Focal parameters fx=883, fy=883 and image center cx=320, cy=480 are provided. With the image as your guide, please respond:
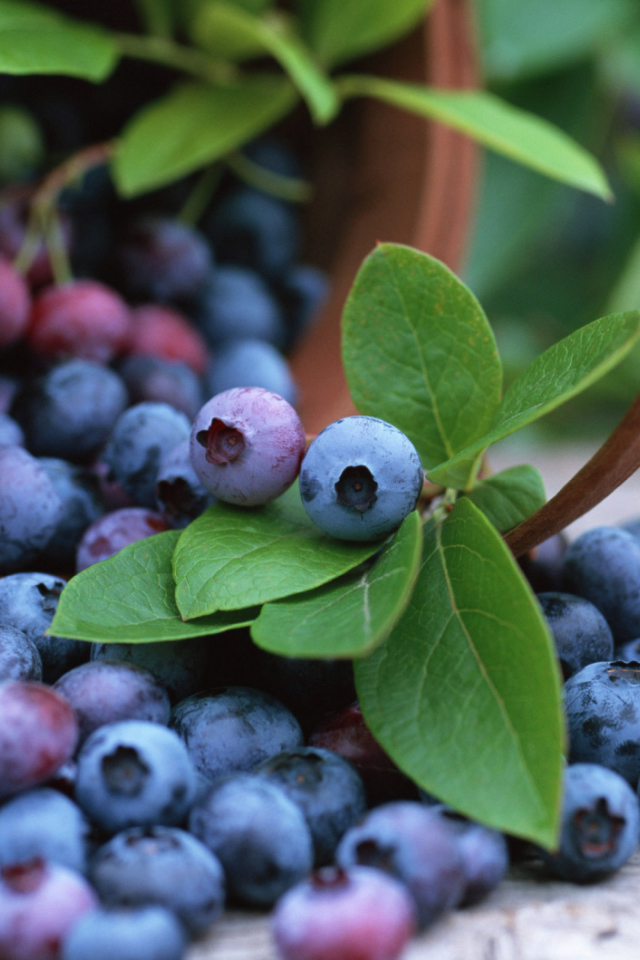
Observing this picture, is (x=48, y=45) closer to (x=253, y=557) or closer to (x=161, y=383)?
(x=161, y=383)

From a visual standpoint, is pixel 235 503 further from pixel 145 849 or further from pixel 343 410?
pixel 343 410

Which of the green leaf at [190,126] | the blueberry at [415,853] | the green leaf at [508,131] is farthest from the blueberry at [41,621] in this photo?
the green leaf at [508,131]

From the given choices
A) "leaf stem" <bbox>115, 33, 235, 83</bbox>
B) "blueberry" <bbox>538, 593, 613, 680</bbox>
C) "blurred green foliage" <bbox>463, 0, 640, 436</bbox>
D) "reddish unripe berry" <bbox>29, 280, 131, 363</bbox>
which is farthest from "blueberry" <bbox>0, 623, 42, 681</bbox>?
"blurred green foliage" <bbox>463, 0, 640, 436</bbox>

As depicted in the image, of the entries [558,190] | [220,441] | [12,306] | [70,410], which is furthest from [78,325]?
[558,190]

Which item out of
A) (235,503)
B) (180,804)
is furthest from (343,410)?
(180,804)

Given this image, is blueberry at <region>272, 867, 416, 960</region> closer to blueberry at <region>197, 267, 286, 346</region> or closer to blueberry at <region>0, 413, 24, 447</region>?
blueberry at <region>0, 413, 24, 447</region>
